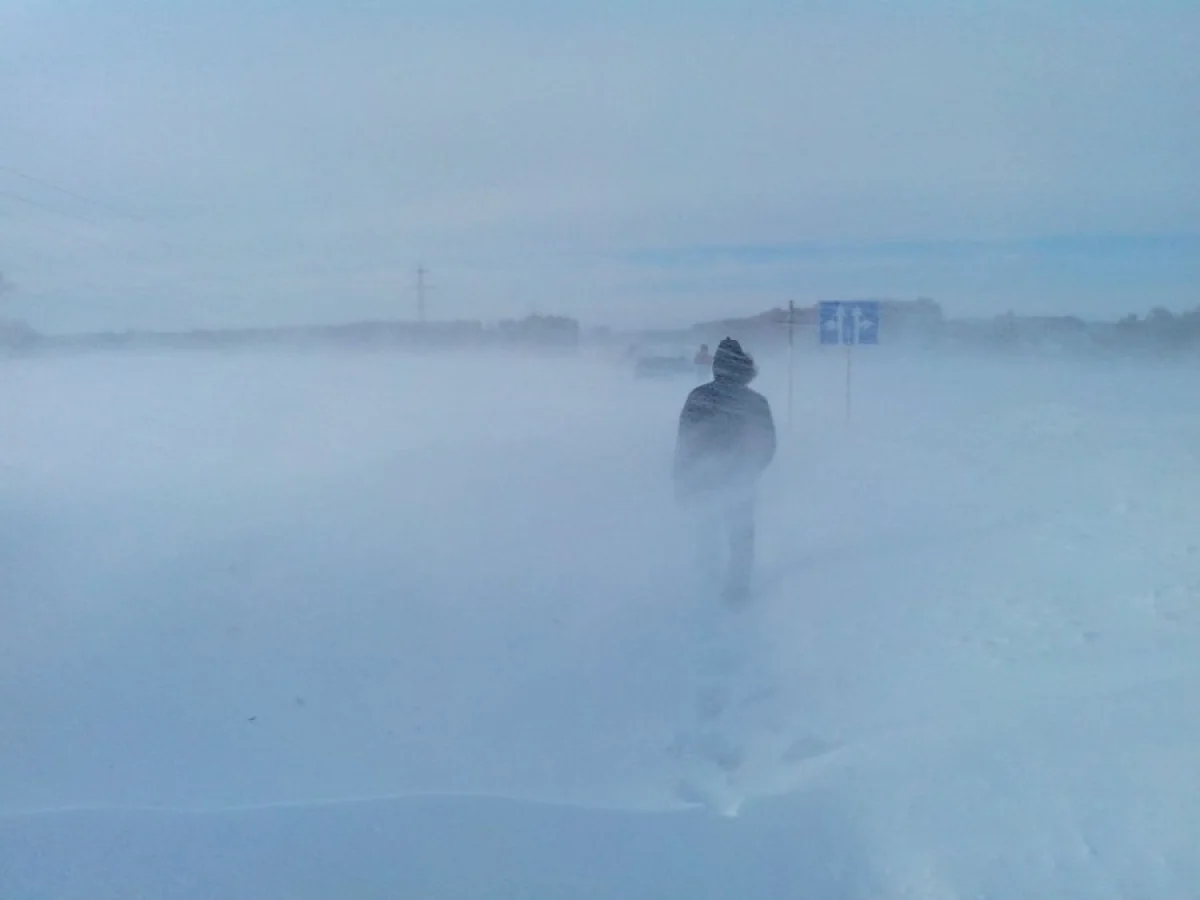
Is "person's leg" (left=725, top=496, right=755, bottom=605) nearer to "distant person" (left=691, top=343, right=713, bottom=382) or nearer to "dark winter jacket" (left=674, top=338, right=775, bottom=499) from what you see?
"dark winter jacket" (left=674, top=338, right=775, bottom=499)

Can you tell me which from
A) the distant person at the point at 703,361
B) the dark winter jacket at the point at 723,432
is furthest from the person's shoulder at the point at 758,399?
the distant person at the point at 703,361

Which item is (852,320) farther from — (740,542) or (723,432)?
(740,542)

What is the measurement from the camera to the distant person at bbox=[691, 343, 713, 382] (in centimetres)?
606

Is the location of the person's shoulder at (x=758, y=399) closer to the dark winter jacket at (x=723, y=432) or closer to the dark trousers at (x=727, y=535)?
the dark winter jacket at (x=723, y=432)

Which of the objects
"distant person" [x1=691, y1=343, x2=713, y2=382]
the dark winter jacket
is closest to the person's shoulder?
the dark winter jacket

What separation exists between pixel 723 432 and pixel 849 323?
2.67ft

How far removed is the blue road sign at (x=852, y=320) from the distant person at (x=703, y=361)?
0.56 metres

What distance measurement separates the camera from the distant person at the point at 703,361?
239 inches

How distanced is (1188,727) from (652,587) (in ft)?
8.02

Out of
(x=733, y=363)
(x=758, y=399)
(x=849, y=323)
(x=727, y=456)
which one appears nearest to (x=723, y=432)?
(x=727, y=456)

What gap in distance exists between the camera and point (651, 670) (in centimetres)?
543

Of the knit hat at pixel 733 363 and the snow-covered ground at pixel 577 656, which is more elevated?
the knit hat at pixel 733 363

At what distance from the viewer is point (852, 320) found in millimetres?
5922

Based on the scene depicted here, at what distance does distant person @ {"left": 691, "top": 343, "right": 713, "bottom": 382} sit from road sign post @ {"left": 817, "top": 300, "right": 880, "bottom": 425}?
21.5 inches
